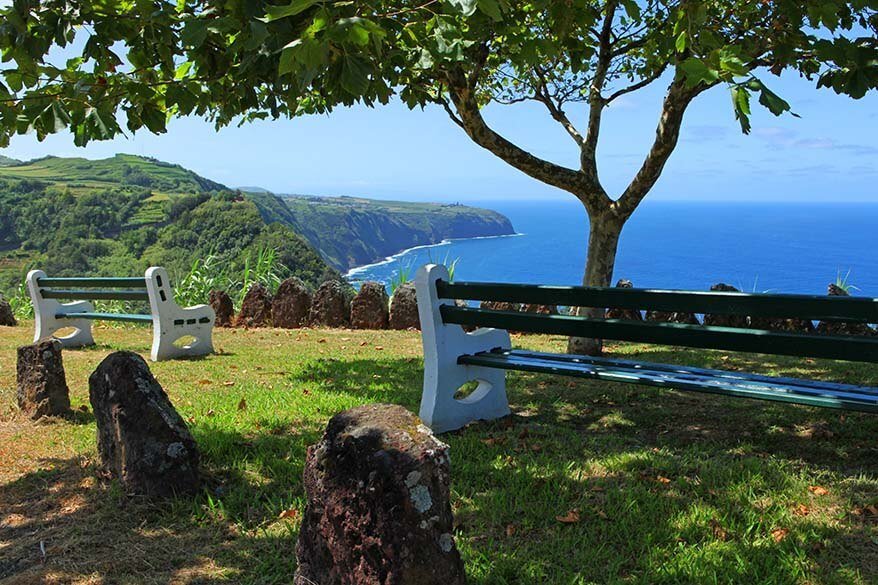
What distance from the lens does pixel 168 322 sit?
8.99 meters

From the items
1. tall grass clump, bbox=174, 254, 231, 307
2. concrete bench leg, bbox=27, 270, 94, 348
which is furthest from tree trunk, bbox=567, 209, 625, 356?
tall grass clump, bbox=174, 254, 231, 307

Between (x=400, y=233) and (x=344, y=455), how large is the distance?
66.7 meters

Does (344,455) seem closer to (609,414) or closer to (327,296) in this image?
(609,414)

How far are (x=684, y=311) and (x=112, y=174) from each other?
81.6 meters

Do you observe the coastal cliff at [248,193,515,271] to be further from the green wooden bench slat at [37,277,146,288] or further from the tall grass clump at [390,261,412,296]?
the green wooden bench slat at [37,277,146,288]

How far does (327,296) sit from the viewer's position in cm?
1263

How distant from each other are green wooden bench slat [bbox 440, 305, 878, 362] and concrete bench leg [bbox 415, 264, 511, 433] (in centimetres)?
11

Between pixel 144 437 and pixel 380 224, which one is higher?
pixel 380 224

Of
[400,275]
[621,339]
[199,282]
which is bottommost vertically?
[199,282]

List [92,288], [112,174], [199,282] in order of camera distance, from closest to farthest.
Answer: [92,288]
[199,282]
[112,174]

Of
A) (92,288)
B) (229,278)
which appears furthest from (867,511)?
(229,278)

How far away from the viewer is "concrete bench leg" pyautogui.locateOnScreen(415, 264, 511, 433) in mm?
5117

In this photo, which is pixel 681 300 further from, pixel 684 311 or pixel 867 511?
pixel 867 511

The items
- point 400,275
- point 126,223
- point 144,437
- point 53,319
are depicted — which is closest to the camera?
point 144,437
